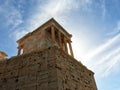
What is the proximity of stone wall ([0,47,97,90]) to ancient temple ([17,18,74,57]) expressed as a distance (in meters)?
4.86

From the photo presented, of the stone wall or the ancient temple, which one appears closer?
the stone wall

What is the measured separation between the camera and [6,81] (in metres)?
7.08

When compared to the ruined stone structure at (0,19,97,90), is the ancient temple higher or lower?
higher

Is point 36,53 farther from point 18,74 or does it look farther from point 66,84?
point 66,84

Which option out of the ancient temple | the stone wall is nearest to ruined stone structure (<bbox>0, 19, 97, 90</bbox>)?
the stone wall

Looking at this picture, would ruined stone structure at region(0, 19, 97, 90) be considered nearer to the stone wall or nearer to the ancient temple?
the stone wall

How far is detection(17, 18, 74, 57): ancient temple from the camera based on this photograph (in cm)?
1273

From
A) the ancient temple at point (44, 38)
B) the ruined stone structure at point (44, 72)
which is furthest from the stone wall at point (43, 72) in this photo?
the ancient temple at point (44, 38)

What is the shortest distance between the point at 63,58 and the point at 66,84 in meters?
1.39

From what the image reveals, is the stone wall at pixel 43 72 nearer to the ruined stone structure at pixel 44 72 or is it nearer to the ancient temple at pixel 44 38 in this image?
the ruined stone structure at pixel 44 72

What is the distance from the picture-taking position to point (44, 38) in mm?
12844

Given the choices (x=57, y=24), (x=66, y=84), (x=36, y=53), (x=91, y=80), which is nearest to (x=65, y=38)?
(x=57, y=24)

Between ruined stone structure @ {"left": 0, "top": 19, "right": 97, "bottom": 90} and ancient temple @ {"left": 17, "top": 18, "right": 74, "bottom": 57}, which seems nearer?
ruined stone structure @ {"left": 0, "top": 19, "right": 97, "bottom": 90}

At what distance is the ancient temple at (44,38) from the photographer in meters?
12.7
